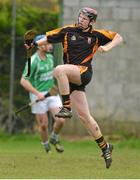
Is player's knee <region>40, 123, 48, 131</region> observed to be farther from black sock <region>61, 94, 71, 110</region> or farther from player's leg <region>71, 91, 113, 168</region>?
black sock <region>61, 94, 71, 110</region>

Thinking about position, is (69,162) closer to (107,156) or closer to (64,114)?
(107,156)

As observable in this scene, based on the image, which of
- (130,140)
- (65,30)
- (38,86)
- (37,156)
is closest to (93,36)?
(65,30)

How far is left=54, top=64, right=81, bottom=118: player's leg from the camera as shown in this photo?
12.2 metres

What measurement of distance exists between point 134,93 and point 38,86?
12.1 ft

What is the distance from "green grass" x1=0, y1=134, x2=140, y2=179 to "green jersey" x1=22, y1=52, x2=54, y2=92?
1.21 m

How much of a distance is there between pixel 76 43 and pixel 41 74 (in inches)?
147

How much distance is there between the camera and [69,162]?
13.5 metres

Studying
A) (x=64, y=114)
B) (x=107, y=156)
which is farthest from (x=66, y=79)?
(x=107, y=156)

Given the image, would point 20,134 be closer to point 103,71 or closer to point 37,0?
point 103,71

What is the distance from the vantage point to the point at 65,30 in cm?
1259

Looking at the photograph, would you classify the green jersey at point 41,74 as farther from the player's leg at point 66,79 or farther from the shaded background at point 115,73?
the player's leg at point 66,79

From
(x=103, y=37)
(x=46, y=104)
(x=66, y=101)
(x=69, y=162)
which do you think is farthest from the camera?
(x=46, y=104)

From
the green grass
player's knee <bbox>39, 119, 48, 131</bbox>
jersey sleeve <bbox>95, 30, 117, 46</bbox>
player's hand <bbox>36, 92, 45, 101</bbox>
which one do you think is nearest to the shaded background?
the green grass

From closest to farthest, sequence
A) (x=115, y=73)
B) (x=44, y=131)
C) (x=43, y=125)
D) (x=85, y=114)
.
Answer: (x=85, y=114)
(x=44, y=131)
(x=43, y=125)
(x=115, y=73)
